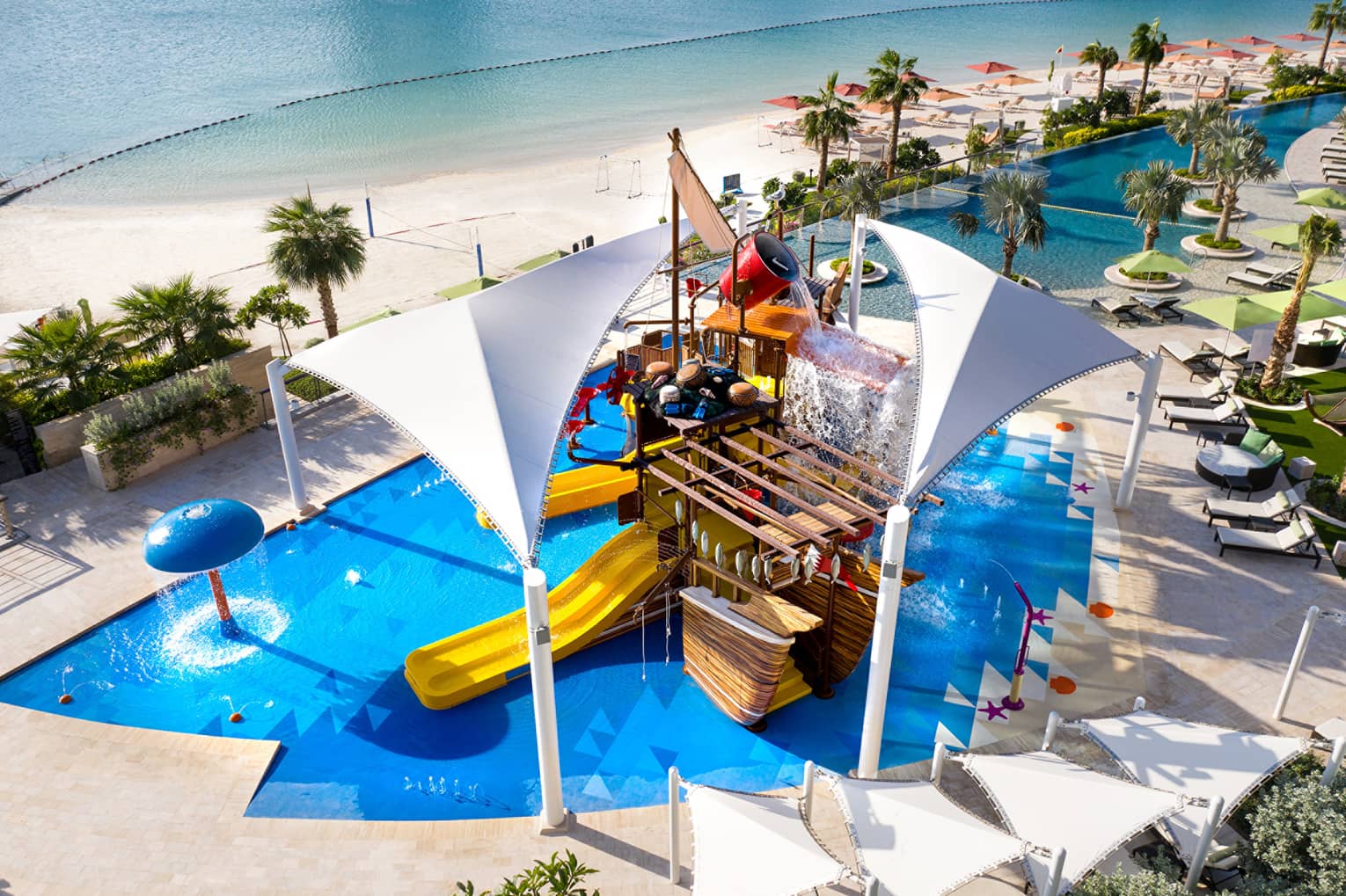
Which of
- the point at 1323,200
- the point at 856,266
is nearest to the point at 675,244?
the point at 856,266

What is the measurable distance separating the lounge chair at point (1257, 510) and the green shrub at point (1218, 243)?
18.2 meters

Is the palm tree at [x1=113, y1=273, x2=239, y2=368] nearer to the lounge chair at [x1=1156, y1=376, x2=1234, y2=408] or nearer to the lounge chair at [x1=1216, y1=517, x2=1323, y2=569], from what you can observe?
the lounge chair at [x1=1216, y1=517, x2=1323, y2=569]

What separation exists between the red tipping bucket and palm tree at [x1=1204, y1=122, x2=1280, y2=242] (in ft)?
75.1

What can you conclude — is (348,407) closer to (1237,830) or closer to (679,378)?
(679,378)

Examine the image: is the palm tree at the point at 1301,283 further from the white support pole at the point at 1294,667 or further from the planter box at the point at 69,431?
the planter box at the point at 69,431

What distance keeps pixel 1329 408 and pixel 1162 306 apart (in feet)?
21.3

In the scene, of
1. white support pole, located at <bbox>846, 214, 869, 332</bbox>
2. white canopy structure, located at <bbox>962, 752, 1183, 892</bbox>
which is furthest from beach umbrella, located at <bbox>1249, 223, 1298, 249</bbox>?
white canopy structure, located at <bbox>962, 752, 1183, 892</bbox>

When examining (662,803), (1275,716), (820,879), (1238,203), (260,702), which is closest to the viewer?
(820,879)

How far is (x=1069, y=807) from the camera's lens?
1209cm

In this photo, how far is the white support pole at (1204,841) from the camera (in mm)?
11797

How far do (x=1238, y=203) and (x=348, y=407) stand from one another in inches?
1434

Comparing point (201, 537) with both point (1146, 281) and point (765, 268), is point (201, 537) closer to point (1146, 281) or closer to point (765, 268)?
point (765, 268)

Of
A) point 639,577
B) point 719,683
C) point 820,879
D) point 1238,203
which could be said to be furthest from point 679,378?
point 1238,203

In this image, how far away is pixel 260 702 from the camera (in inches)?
654
